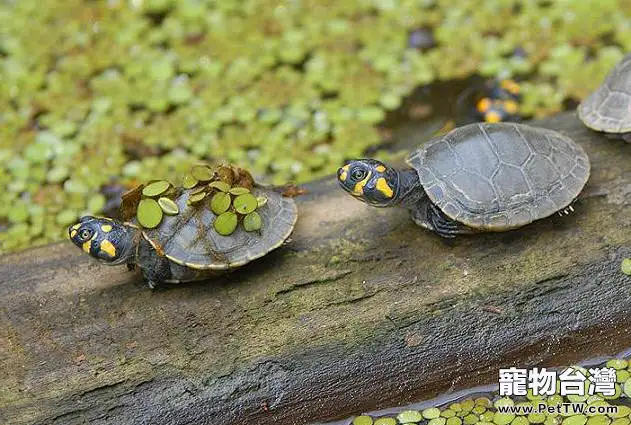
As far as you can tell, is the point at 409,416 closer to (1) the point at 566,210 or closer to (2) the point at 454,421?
(2) the point at 454,421

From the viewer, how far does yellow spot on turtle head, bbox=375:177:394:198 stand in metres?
3.50

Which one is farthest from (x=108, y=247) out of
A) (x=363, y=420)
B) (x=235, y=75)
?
(x=235, y=75)

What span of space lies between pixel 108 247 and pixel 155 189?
33cm

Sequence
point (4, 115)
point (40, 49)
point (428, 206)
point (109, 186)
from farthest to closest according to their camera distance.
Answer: point (40, 49) → point (4, 115) → point (109, 186) → point (428, 206)

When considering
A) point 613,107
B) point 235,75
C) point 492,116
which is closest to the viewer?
point 613,107

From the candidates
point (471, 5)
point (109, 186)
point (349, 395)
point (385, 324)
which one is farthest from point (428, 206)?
point (471, 5)

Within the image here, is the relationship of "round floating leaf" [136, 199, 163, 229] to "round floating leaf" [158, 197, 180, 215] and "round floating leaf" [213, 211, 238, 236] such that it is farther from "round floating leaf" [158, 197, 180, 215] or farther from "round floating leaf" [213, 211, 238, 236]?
"round floating leaf" [213, 211, 238, 236]

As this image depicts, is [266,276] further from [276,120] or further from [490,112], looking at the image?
[490,112]

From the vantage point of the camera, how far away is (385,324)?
3.45 meters

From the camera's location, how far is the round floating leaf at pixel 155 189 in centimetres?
355

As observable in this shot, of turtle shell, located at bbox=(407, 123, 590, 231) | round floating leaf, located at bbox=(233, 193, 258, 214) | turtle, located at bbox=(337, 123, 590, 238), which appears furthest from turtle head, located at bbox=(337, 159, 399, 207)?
round floating leaf, located at bbox=(233, 193, 258, 214)

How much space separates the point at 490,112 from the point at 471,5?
1193 millimetres

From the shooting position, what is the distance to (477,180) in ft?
11.7

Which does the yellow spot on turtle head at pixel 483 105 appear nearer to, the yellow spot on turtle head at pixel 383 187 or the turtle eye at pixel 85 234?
the yellow spot on turtle head at pixel 383 187
